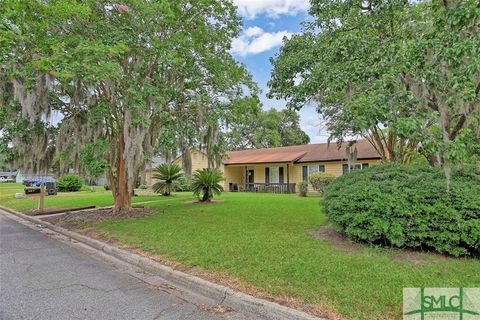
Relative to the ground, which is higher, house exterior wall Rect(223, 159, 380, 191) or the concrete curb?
house exterior wall Rect(223, 159, 380, 191)

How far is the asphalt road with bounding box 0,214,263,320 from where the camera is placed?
3.82 m

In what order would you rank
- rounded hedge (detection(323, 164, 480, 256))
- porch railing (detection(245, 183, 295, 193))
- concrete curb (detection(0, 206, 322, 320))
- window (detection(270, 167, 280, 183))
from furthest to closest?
window (detection(270, 167, 280, 183))
porch railing (detection(245, 183, 295, 193))
rounded hedge (detection(323, 164, 480, 256))
concrete curb (detection(0, 206, 322, 320))

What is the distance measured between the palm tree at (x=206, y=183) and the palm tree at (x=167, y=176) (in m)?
3.49

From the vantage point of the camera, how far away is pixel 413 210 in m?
5.46

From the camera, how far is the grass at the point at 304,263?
3898 millimetres

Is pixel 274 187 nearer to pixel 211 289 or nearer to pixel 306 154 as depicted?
pixel 306 154

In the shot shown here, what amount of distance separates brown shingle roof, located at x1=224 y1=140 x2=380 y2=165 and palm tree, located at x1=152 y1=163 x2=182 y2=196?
4545 mm

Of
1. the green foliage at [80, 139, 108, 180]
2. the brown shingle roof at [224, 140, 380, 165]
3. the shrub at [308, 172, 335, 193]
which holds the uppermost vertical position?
the brown shingle roof at [224, 140, 380, 165]

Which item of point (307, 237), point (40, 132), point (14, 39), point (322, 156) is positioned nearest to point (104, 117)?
point (40, 132)

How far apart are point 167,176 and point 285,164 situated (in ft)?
33.2

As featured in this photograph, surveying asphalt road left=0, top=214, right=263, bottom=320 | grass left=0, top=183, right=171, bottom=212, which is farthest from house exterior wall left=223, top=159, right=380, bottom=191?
asphalt road left=0, top=214, right=263, bottom=320

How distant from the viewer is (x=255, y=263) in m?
5.18

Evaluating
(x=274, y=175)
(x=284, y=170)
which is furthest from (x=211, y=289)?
(x=274, y=175)

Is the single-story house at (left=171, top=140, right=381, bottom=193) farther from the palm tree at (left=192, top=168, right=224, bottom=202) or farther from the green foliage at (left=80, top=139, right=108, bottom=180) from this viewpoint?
the green foliage at (left=80, top=139, right=108, bottom=180)
